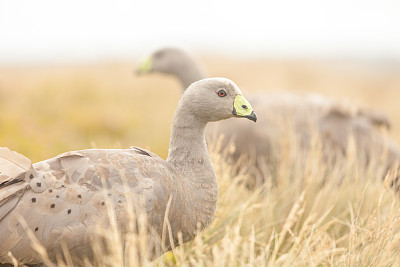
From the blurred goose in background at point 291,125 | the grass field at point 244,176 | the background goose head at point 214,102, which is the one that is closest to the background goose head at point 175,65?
the blurred goose in background at point 291,125

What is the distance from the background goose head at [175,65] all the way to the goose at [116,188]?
9.51ft

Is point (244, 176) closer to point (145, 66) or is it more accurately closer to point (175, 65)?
point (175, 65)

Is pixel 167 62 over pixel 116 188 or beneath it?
over

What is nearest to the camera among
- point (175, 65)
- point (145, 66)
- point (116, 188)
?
point (116, 188)

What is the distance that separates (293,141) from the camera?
521 centimetres

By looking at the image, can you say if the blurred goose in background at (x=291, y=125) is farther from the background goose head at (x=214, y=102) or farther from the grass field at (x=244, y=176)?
the background goose head at (x=214, y=102)

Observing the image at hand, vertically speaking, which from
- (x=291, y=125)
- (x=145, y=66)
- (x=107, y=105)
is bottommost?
(x=107, y=105)

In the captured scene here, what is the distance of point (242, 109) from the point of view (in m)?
3.35

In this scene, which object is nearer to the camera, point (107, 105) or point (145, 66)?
point (145, 66)

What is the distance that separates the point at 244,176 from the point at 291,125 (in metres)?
1.38

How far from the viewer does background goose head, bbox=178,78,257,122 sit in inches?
131

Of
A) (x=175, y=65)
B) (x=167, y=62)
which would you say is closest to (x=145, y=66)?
(x=167, y=62)

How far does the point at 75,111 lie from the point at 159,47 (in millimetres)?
4759

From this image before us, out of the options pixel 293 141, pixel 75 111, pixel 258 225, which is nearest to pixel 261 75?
pixel 75 111
